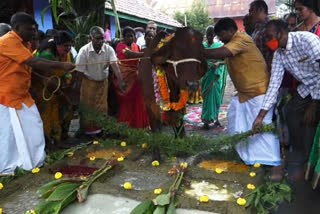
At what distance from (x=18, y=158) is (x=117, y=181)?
1.39 metres

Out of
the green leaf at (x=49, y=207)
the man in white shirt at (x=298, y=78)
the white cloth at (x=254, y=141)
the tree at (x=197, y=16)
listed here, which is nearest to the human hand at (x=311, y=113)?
the man in white shirt at (x=298, y=78)

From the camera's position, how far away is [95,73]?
5.91 m

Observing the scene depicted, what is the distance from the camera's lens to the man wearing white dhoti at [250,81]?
3956mm

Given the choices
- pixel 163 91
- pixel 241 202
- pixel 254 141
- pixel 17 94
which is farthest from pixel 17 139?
pixel 254 141

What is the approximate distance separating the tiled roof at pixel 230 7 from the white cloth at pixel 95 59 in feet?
75.9

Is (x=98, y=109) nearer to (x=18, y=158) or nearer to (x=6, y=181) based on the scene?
(x=18, y=158)

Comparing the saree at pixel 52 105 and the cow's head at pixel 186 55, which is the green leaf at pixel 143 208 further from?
the saree at pixel 52 105

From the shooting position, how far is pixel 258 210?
3.09 metres

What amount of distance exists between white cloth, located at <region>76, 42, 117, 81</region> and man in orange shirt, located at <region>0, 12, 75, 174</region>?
1335 mm

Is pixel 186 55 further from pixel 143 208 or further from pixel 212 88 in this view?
pixel 212 88

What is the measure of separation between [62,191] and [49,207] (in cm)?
19

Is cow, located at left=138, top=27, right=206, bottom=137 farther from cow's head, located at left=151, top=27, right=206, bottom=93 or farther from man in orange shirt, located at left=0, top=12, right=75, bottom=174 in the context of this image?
man in orange shirt, located at left=0, top=12, right=75, bottom=174

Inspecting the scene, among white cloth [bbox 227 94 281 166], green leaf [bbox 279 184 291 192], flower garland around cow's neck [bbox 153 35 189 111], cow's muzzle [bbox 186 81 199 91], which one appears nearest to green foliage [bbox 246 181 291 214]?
green leaf [bbox 279 184 291 192]

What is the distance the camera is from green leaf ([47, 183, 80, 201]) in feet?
10.4
